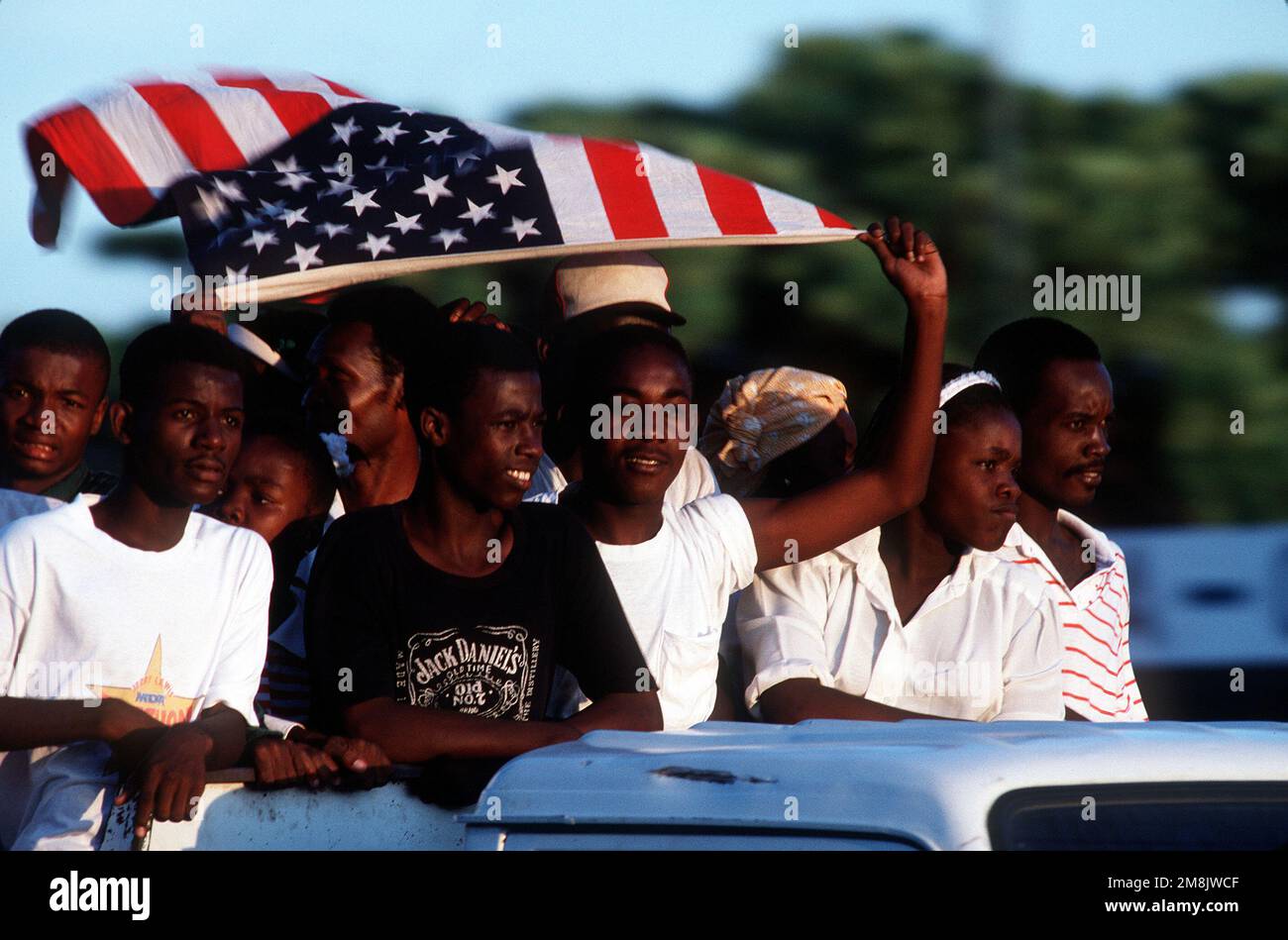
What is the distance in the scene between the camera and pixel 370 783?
3.03 meters

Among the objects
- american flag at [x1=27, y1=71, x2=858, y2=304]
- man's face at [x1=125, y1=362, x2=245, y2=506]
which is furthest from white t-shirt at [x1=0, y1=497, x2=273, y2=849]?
american flag at [x1=27, y1=71, x2=858, y2=304]

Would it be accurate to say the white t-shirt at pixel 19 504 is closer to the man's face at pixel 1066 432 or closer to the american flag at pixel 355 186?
the american flag at pixel 355 186

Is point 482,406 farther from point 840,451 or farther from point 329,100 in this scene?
point 329,100

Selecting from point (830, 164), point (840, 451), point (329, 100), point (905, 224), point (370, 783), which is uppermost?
point (830, 164)

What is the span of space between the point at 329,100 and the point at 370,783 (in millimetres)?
2683

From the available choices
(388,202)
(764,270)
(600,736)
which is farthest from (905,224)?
(764,270)

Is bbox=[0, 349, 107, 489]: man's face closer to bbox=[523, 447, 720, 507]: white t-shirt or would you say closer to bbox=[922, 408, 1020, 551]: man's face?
bbox=[523, 447, 720, 507]: white t-shirt

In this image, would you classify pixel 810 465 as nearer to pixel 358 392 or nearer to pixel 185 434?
pixel 358 392

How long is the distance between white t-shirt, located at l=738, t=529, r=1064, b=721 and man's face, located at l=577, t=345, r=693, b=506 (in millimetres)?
380

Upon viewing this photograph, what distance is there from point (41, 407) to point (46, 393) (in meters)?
0.03

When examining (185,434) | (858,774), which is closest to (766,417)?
(185,434)

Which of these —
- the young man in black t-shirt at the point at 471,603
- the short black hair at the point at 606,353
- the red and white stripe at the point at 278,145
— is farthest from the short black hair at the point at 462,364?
the red and white stripe at the point at 278,145

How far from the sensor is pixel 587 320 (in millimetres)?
4555

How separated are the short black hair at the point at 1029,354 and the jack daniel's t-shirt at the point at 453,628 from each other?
1.45 m
